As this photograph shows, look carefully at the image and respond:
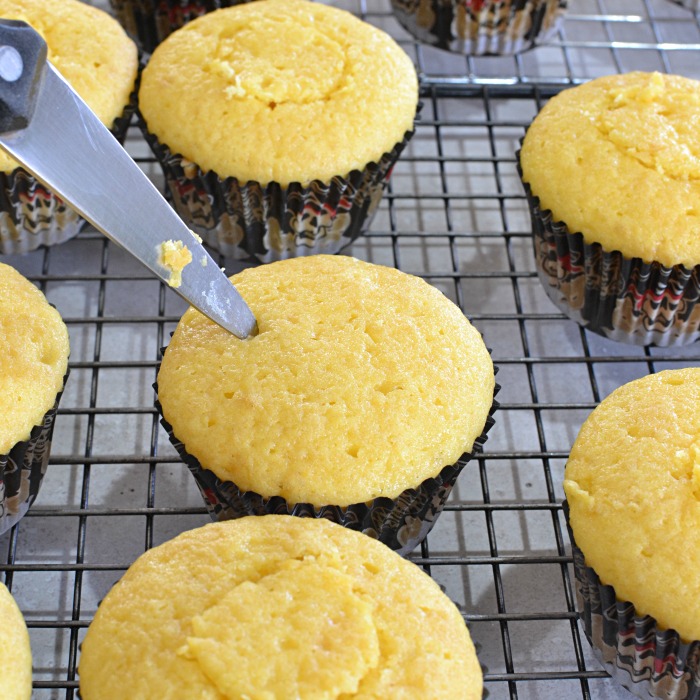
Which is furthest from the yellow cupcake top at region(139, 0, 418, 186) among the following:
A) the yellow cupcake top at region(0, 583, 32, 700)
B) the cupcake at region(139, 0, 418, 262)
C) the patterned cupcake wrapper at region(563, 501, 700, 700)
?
the yellow cupcake top at region(0, 583, 32, 700)

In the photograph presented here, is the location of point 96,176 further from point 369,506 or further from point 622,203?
point 622,203

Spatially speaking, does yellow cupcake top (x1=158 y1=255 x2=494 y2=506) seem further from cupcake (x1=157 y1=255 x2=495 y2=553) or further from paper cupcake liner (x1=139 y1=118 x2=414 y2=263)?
paper cupcake liner (x1=139 y1=118 x2=414 y2=263)

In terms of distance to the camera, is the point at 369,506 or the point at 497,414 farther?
the point at 497,414

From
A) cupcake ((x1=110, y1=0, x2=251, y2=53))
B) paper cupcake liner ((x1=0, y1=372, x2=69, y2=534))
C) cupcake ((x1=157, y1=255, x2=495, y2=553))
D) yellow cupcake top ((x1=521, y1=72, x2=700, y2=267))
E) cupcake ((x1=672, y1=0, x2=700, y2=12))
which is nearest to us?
cupcake ((x1=157, y1=255, x2=495, y2=553))

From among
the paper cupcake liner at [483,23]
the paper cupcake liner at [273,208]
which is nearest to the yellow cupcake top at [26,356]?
the paper cupcake liner at [273,208]

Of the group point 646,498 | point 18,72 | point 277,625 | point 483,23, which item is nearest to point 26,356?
point 18,72

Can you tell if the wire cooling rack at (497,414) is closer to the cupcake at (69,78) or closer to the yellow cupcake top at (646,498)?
the cupcake at (69,78)
